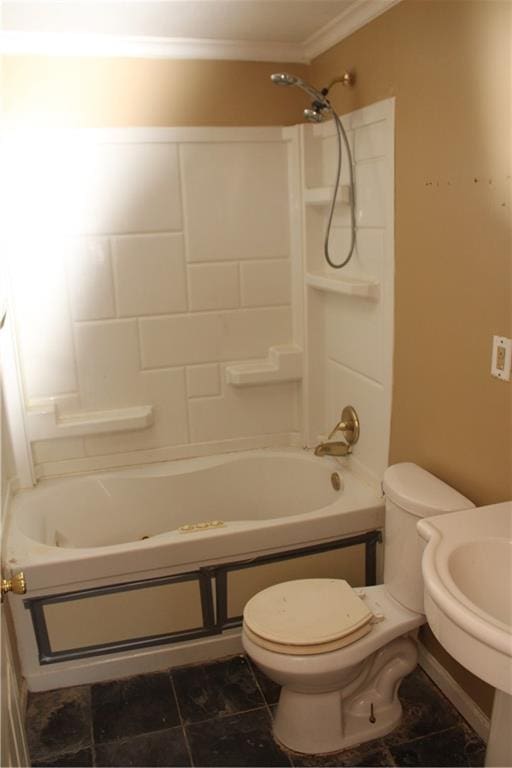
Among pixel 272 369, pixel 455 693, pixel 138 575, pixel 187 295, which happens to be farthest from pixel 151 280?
pixel 455 693

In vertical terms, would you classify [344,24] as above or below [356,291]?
above

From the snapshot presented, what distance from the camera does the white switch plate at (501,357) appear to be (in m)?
1.62

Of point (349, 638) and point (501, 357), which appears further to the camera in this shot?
point (349, 638)

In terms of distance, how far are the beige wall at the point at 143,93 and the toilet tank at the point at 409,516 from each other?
1602 mm

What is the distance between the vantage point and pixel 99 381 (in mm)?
2674

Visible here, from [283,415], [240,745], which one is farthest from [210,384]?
[240,745]

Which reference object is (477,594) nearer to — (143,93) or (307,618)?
(307,618)

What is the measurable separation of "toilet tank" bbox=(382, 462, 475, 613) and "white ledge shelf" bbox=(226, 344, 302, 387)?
944 millimetres

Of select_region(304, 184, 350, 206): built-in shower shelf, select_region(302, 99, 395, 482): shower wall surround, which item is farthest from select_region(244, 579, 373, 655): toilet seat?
select_region(304, 184, 350, 206): built-in shower shelf

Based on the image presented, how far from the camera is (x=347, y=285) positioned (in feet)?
7.64

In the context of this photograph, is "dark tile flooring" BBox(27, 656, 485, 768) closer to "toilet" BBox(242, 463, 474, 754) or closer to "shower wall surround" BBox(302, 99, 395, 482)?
"toilet" BBox(242, 463, 474, 754)

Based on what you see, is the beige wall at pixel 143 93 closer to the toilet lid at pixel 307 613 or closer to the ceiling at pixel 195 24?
the ceiling at pixel 195 24

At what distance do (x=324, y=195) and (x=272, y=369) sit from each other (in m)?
0.78

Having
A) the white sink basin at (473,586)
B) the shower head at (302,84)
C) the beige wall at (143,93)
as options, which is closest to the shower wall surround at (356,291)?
the shower head at (302,84)
